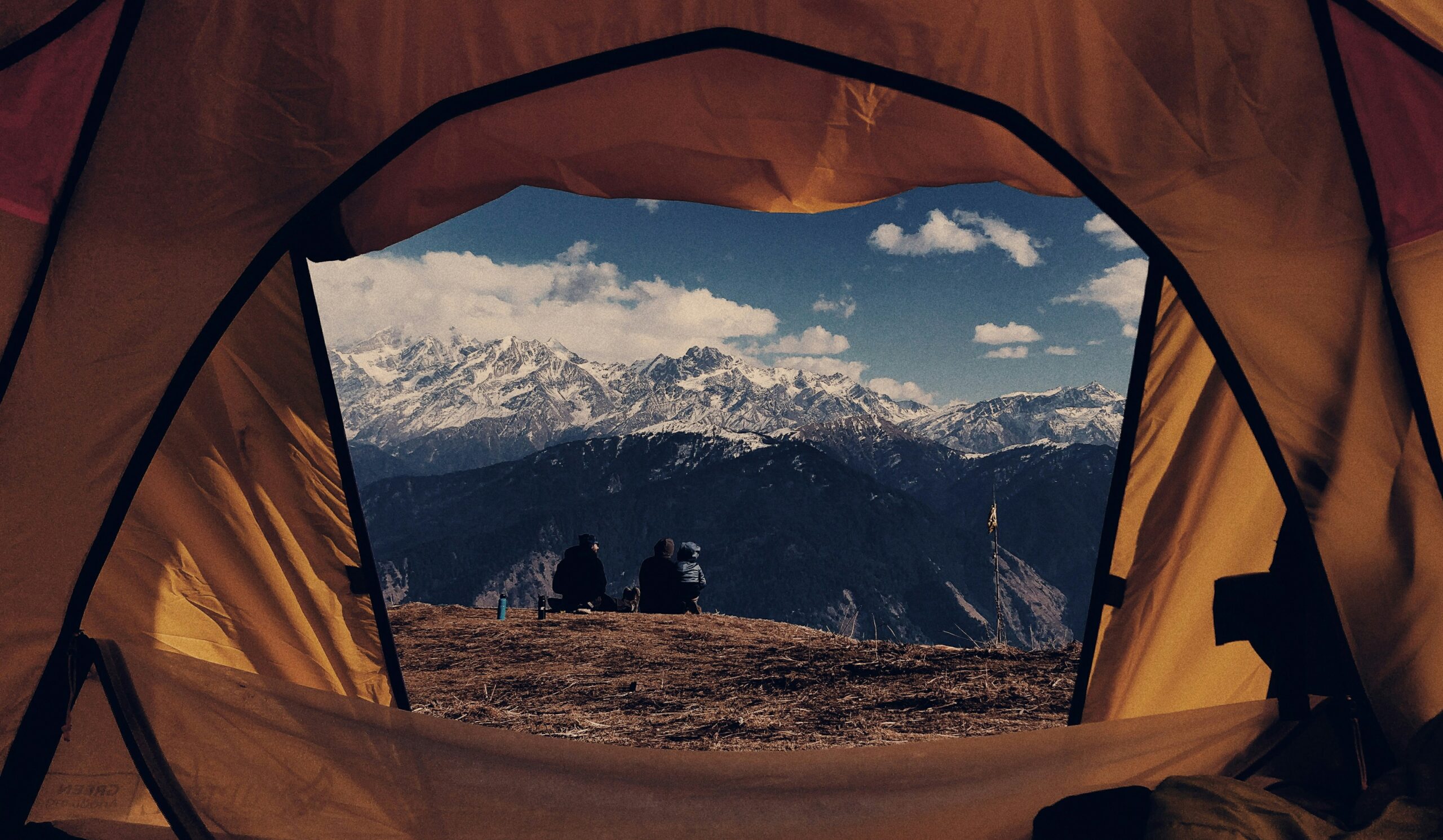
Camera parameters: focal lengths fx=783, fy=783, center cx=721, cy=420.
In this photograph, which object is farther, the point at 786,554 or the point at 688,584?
the point at 786,554

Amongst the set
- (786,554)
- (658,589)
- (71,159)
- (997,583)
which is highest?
(71,159)

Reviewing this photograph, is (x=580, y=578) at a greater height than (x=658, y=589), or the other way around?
(x=580, y=578)

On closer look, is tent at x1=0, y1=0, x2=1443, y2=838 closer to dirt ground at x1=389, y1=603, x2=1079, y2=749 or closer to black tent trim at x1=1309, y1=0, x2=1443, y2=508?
black tent trim at x1=1309, y1=0, x2=1443, y2=508

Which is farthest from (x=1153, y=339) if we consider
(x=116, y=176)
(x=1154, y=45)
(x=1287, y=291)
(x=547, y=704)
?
(x=547, y=704)

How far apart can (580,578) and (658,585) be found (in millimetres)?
1243

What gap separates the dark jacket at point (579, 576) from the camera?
12383mm

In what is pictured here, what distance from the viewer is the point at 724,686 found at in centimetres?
684

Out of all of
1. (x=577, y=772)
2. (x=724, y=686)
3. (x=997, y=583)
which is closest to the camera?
(x=577, y=772)

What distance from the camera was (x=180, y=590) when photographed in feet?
10.9

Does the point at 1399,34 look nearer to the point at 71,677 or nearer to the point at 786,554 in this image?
the point at 71,677

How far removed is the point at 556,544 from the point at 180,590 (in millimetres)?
162856

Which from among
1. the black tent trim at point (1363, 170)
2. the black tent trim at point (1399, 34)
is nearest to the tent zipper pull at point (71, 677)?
the black tent trim at point (1363, 170)

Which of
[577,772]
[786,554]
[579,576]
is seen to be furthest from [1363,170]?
[786,554]

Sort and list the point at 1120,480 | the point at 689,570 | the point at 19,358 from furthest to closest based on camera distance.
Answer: the point at 689,570, the point at 1120,480, the point at 19,358
